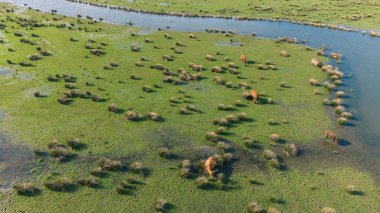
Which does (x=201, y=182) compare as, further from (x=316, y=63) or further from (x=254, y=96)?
(x=316, y=63)

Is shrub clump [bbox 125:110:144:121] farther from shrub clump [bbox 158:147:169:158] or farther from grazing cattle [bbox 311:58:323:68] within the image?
grazing cattle [bbox 311:58:323:68]

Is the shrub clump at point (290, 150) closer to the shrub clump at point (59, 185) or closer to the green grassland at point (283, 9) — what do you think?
the shrub clump at point (59, 185)

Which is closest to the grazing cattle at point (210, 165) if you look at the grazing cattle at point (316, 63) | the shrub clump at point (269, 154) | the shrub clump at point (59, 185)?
the shrub clump at point (269, 154)

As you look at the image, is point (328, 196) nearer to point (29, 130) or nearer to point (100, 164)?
point (100, 164)

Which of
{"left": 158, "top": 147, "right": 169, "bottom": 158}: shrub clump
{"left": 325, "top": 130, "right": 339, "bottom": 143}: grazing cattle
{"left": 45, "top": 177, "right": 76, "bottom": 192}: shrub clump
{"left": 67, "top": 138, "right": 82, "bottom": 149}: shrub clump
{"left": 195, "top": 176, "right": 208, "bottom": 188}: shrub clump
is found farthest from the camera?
{"left": 325, "top": 130, "right": 339, "bottom": 143}: grazing cattle

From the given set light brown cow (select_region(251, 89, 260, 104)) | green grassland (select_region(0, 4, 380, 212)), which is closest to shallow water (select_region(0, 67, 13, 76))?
green grassland (select_region(0, 4, 380, 212))

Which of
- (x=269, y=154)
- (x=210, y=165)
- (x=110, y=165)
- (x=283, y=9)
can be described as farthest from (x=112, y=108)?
(x=283, y=9)

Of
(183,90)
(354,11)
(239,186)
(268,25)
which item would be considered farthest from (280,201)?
(354,11)
